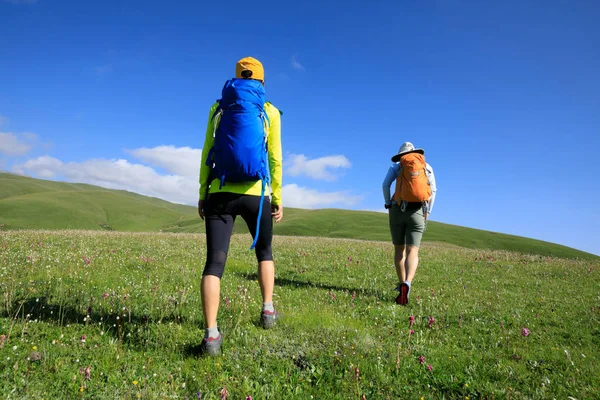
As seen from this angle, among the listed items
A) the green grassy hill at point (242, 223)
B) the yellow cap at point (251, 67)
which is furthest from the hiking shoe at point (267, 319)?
the green grassy hill at point (242, 223)

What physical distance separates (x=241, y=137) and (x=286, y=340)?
2.97m

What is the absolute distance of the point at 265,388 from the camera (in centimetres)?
390

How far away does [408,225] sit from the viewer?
8.29 meters

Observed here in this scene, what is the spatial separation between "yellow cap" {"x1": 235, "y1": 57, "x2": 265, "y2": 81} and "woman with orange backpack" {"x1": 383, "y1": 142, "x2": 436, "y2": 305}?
4.46 meters

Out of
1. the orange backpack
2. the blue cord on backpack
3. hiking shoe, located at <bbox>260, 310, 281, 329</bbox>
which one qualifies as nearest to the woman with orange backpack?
the orange backpack

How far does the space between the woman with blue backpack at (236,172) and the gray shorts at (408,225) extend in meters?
4.16

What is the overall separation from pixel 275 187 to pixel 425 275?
860cm

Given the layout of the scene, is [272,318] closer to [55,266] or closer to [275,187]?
[275,187]

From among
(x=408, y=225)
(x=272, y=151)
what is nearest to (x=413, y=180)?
(x=408, y=225)

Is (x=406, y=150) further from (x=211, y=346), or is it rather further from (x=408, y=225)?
(x=211, y=346)

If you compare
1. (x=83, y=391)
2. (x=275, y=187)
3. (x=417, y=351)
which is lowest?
(x=83, y=391)

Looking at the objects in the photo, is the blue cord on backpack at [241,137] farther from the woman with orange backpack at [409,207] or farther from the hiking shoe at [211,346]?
the woman with orange backpack at [409,207]

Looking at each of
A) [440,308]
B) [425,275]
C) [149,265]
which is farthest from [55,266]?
[425,275]

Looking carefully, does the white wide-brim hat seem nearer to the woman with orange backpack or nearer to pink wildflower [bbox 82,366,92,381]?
the woman with orange backpack
